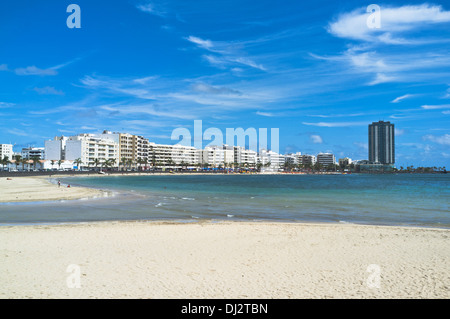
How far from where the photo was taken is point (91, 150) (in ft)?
463

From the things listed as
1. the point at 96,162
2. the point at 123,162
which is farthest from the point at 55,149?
the point at 123,162

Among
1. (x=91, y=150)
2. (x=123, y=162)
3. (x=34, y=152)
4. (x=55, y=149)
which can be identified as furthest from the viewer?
(x=34, y=152)

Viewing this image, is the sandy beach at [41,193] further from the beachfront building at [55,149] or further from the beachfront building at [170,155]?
the beachfront building at [170,155]

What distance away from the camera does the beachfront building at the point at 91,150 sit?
450 ft

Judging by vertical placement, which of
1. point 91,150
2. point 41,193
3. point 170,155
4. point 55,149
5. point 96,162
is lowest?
point 41,193

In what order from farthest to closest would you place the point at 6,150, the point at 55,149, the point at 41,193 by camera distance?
the point at 6,150, the point at 55,149, the point at 41,193

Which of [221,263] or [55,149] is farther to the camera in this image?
[55,149]

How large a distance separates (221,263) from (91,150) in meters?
143

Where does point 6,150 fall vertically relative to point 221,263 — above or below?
above

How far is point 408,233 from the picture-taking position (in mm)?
13625

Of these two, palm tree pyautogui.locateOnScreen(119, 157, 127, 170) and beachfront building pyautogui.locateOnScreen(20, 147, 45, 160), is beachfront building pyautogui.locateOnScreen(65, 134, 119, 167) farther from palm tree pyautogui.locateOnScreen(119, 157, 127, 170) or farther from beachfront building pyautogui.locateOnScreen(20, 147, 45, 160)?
beachfront building pyautogui.locateOnScreen(20, 147, 45, 160)

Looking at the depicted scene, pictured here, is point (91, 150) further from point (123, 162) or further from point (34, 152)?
point (34, 152)
